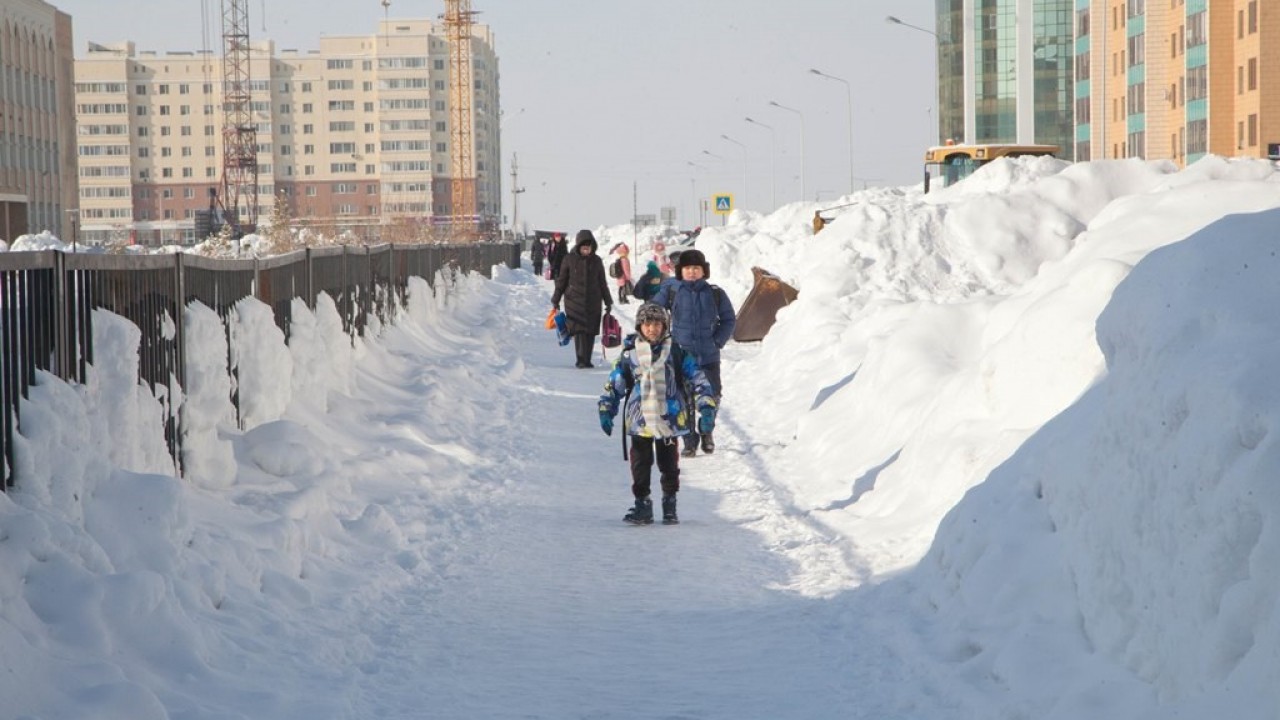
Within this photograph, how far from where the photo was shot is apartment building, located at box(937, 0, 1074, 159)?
9644 cm

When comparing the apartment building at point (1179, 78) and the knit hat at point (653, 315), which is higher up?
the apartment building at point (1179, 78)

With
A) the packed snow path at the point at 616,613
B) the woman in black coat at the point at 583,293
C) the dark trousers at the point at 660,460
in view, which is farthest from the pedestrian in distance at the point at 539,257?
the dark trousers at the point at 660,460

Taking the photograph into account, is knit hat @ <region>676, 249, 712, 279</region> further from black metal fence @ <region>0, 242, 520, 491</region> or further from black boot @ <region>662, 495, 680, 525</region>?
black boot @ <region>662, 495, 680, 525</region>

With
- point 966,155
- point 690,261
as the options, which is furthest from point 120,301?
point 966,155

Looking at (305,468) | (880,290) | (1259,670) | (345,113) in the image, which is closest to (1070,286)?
(305,468)

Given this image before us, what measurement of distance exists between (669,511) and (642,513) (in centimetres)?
19

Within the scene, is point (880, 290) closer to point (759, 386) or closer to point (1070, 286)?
point (759, 386)

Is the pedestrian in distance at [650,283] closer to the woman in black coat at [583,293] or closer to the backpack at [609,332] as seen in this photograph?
the backpack at [609,332]

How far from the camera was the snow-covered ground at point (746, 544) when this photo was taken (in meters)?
5.39

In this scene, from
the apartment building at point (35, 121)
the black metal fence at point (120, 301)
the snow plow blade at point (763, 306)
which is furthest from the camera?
the apartment building at point (35, 121)

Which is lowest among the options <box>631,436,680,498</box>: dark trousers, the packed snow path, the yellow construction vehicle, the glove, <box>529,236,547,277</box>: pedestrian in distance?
the packed snow path

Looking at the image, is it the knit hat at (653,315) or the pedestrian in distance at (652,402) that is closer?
the pedestrian in distance at (652,402)

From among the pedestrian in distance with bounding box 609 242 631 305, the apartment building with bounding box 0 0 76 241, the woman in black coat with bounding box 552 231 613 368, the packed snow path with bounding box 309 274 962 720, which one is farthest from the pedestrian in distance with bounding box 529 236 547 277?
the packed snow path with bounding box 309 274 962 720

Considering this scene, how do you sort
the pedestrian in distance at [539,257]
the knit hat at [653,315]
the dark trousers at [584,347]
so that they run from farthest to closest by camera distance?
the pedestrian in distance at [539,257]
the dark trousers at [584,347]
the knit hat at [653,315]
